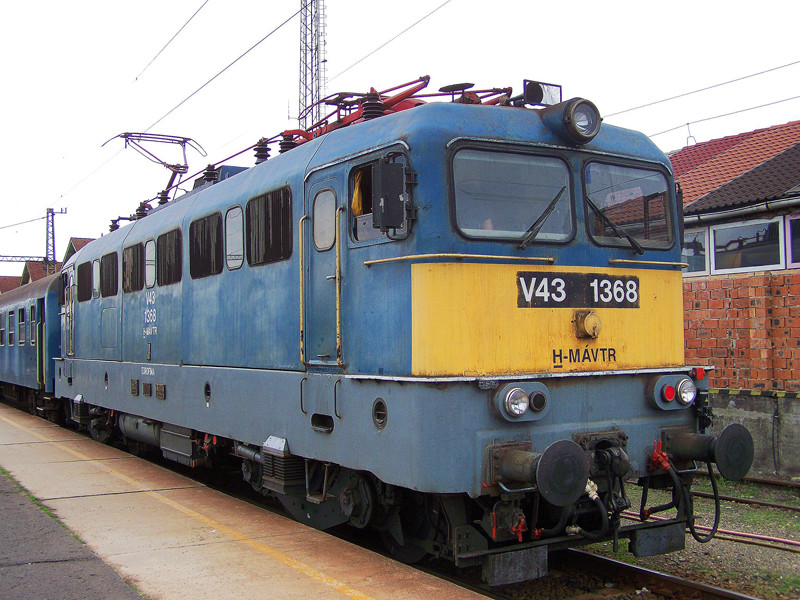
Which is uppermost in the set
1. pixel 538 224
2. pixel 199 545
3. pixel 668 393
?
pixel 538 224

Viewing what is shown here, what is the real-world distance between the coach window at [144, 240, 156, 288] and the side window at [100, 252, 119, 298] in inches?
59.8

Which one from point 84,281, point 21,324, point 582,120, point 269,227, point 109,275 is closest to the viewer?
point 582,120

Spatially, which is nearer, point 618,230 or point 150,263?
point 618,230

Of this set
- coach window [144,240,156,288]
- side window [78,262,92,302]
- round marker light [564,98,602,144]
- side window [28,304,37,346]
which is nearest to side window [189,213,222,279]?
coach window [144,240,156,288]

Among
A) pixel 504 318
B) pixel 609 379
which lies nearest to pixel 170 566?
pixel 504 318

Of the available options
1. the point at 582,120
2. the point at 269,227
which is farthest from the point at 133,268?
the point at 582,120

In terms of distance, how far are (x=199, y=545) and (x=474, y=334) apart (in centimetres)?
283

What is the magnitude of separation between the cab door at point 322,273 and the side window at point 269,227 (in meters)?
0.39

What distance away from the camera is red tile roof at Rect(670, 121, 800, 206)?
507 inches

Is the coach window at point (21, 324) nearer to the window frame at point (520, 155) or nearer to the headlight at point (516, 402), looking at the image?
the window frame at point (520, 155)

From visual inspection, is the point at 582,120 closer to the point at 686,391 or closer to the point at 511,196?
the point at 511,196

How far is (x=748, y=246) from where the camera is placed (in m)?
11.1

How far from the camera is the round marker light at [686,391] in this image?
600 centimetres

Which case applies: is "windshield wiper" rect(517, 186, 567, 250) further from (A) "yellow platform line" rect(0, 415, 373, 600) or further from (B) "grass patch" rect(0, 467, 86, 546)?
(B) "grass patch" rect(0, 467, 86, 546)
